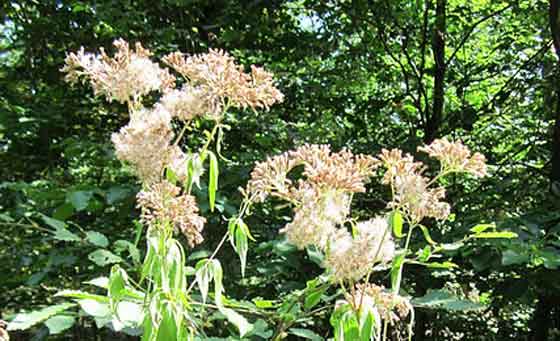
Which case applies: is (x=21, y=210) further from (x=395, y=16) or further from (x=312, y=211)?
(x=395, y=16)

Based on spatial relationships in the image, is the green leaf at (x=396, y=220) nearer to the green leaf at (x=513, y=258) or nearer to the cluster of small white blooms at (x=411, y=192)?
the cluster of small white blooms at (x=411, y=192)

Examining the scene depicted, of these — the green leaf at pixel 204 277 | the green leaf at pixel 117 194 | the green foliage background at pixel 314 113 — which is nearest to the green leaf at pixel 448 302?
the green leaf at pixel 204 277

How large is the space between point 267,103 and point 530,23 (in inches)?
119

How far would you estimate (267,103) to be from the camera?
101 centimetres

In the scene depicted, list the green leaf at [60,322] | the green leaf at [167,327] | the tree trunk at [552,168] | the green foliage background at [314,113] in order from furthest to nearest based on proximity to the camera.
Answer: the tree trunk at [552,168], the green foliage background at [314,113], the green leaf at [60,322], the green leaf at [167,327]

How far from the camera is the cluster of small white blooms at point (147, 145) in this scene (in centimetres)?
84

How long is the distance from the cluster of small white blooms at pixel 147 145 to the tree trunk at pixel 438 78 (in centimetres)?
270

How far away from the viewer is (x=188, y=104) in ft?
2.97

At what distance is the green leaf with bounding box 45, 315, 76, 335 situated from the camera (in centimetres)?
119

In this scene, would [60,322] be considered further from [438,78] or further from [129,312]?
[438,78]

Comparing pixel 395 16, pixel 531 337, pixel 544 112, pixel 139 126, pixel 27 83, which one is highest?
pixel 395 16

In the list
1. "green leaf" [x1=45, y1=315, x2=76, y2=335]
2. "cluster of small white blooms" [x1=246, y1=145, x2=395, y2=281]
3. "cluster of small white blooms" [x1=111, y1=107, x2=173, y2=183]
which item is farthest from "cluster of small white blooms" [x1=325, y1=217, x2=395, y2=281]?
"green leaf" [x1=45, y1=315, x2=76, y2=335]

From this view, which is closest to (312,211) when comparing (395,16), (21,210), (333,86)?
(21,210)

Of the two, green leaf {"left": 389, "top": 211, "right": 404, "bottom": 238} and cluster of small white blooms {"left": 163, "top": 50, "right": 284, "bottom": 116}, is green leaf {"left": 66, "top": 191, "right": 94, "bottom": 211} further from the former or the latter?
green leaf {"left": 389, "top": 211, "right": 404, "bottom": 238}
